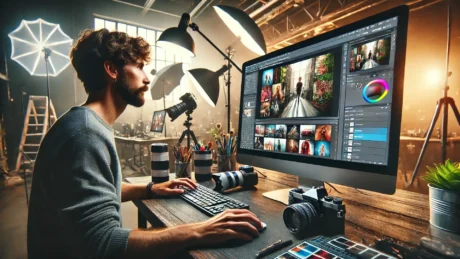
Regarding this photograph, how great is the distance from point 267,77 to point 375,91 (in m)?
0.43

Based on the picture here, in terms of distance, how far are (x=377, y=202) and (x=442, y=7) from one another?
19.1ft

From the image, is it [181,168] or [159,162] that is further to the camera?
[181,168]

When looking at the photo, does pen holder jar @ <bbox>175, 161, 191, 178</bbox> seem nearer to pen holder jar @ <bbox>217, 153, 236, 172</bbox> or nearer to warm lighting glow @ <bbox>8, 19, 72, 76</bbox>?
pen holder jar @ <bbox>217, 153, 236, 172</bbox>

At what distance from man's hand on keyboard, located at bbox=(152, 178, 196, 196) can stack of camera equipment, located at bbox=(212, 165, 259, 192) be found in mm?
105

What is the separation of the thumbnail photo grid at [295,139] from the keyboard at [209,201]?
0.27 m

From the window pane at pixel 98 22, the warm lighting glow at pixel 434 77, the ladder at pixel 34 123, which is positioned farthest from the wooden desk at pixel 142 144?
the warm lighting glow at pixel 434 77

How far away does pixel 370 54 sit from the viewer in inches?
24.3

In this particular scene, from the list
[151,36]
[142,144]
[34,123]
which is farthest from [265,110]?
[151,36]

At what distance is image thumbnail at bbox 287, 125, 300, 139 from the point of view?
80 centimetres

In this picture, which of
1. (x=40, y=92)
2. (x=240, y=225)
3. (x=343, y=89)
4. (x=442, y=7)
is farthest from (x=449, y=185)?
(x=40, y=92)

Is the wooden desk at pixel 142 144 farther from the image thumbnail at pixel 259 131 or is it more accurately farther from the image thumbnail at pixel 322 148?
the image thumbnail at pixel 322 148

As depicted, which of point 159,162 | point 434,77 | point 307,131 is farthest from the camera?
point 434,77

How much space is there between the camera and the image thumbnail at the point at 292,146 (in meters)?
0.80

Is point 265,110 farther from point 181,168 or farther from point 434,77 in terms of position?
point 434,77
